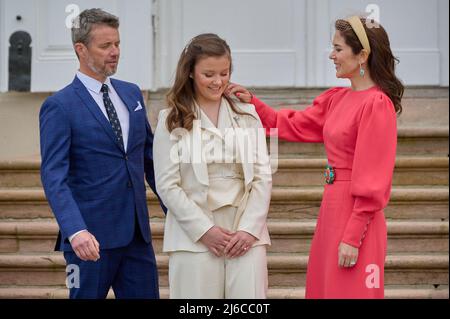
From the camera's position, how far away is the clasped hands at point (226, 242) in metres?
3.43

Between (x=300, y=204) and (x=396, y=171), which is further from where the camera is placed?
(x=396, y=171)

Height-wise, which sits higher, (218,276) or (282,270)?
(218,276)

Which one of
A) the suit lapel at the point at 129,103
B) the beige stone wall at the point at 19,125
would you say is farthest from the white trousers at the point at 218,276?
the beige stone wall at the point at 19,125

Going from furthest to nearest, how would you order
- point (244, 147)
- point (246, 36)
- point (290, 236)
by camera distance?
point (246, 36)
point (290, 236)
point (244, 147)

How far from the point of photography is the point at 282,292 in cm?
504

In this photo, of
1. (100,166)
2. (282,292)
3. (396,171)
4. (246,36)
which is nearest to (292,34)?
(246,36)

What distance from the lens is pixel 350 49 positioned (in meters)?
3.57

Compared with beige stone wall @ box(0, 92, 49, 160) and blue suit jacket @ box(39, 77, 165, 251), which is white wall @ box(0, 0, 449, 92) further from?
blue suit jacket @ box(39, 77, 165, 251)

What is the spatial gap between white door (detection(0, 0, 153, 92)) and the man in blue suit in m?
2.39

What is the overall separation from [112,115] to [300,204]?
6.57ft

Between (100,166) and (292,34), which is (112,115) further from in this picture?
(292,34)

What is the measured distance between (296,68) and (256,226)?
9.92 ft
